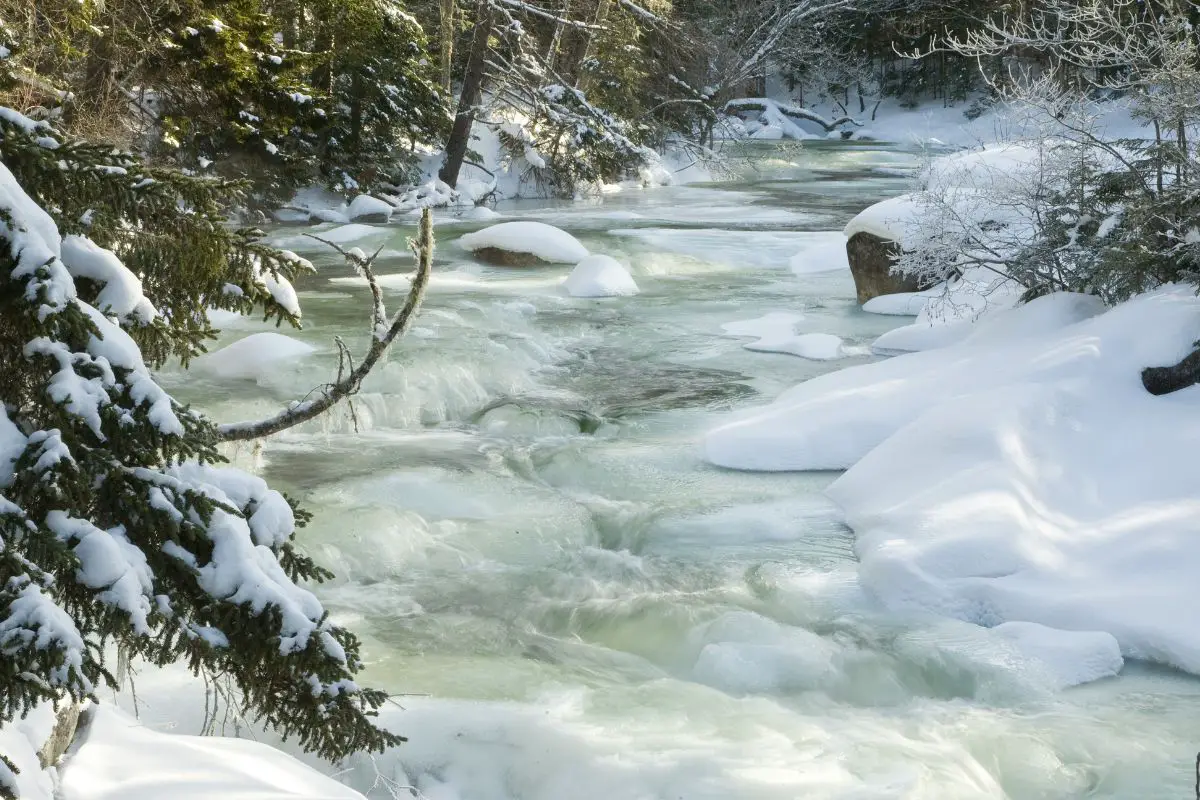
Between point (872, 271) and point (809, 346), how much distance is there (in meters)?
2.37

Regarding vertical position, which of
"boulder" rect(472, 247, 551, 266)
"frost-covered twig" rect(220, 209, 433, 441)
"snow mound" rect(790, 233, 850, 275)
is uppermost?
"frost-covered twig" rect(220, 209, 433, 441)

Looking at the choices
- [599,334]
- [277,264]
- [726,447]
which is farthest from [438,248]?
[277,264]

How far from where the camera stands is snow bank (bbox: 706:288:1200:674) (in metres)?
5.45

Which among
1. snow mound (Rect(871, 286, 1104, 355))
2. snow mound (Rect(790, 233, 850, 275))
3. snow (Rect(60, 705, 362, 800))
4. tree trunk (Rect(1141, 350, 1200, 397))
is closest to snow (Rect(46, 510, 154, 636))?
snow (Rect(60, 705, 362, 800))

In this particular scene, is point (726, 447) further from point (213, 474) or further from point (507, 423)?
point (213, 474)

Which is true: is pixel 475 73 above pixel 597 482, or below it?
above

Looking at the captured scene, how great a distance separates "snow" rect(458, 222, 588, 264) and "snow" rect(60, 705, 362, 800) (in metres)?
12.8

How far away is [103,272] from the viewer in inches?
92.1

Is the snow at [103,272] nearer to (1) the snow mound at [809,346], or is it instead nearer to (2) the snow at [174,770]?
(2) the snow at [174,770]

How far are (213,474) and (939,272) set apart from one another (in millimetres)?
8335

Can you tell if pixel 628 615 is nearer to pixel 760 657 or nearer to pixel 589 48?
pixel 760 657

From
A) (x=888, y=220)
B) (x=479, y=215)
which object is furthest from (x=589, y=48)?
(x=888, y=220)

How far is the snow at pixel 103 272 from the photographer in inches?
91.7

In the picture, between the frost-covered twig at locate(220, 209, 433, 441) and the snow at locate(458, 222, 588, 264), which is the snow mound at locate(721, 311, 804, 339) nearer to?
the snow at locate(458, 222, 588, 264)
